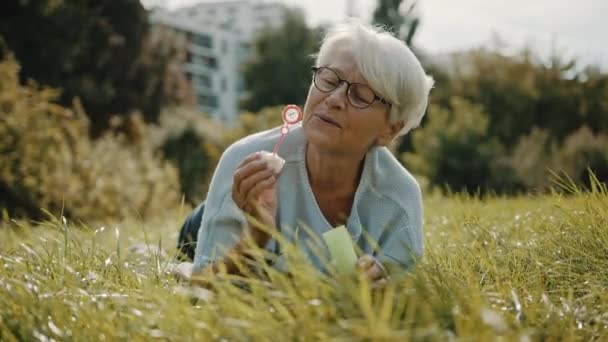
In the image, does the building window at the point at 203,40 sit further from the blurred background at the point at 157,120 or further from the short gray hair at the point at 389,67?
the short gray hair at the point at 389,67

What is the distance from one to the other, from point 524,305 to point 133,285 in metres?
1.15

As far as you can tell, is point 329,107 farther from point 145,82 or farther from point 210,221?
point 145,82

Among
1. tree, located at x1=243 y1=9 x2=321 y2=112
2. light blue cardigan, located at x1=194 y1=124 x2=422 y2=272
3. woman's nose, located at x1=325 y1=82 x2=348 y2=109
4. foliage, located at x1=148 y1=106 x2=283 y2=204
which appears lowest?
tree, located at x1=243 y1=9 x2=321 y2=112

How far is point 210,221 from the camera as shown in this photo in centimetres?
274

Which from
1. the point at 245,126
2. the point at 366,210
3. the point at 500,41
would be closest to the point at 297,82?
the point at 500,41

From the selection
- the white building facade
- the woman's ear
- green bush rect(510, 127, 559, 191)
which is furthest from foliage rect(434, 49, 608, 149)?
the white building facade

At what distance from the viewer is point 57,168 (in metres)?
7.97

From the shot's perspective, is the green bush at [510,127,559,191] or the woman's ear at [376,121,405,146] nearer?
the woman's ear at [376,121,405,146]

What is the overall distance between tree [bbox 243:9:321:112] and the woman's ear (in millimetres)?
38623

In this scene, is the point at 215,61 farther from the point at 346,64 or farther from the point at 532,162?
the point at 346,64

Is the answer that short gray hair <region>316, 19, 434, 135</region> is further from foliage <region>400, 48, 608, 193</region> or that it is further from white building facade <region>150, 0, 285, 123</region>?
white building facade <region>150, 0, 285, 123</region>

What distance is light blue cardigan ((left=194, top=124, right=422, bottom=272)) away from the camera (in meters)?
2.78

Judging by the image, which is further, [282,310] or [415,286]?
[415,286]

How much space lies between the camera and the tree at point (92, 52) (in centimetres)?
1884
